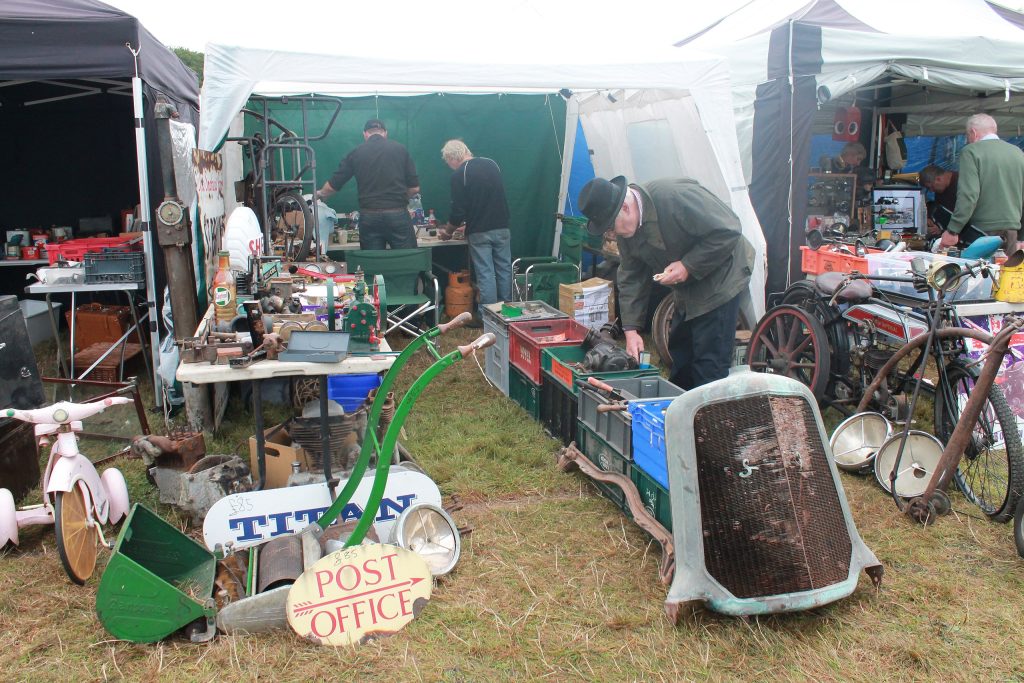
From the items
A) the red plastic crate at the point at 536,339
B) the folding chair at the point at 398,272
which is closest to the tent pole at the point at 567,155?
the folding chair at the point at 398,272

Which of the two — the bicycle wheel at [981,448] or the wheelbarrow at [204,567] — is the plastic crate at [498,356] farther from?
the bicycle wheel at [981,448]

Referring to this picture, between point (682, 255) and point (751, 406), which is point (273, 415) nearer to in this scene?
point (682, 255)

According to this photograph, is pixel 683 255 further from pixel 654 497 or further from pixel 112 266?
pixel 112 266

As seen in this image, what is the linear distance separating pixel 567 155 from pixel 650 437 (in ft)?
21.3

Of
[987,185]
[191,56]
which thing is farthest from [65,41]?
[191,56]

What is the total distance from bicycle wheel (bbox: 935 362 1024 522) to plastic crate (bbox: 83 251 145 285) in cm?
487

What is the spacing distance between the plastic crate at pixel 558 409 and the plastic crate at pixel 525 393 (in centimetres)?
7

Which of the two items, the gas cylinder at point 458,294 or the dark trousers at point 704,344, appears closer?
the dark trousers at point 704,344

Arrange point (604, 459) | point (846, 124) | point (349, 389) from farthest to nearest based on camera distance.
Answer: point (846, 124), point (349, 389), point (604, 459)

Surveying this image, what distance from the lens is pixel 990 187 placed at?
6066mm

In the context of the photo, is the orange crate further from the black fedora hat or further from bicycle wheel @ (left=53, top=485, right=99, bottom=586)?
bicycle wheel @ (left=53, top=485, right=99, bottom=586)

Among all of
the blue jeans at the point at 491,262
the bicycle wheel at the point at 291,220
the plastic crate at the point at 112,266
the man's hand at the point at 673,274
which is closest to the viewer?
the man's hand at the point at 673,274

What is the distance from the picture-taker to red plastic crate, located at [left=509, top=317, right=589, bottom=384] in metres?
4.80

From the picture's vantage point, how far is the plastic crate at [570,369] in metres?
4.07
